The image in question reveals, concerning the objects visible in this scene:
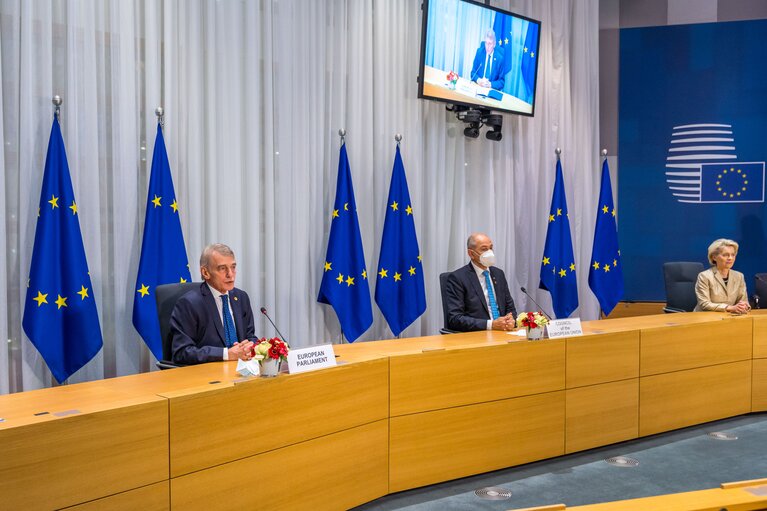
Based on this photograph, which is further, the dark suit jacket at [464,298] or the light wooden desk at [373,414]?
the dark suit jacket at [464,298]

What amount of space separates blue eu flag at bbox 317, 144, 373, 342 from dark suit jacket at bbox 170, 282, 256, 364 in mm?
1409

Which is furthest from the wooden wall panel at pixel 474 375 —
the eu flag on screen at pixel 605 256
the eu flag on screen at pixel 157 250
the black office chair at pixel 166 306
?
the eu flag on screen at pixel 605 256

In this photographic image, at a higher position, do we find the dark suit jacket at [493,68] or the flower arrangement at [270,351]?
the dark suit jacket at [493,68]

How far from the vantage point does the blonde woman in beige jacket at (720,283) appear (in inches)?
220

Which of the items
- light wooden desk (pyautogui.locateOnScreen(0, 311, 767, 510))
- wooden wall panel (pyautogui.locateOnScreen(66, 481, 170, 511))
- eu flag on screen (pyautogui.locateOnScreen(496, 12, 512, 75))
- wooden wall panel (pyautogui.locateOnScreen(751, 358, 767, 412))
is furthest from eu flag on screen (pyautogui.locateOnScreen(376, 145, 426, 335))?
wooden wall panel (pyautogui.locateOnScreen(66, 481, 170, 511))

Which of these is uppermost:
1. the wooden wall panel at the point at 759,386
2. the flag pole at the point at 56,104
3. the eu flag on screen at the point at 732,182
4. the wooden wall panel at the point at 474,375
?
the flag pole at the point at 56,104

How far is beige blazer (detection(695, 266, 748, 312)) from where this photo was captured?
5645 millimetres

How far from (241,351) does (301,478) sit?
623 millimetres

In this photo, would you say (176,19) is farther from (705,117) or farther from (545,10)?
(705,117)

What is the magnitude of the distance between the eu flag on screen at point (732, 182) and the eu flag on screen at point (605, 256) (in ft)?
3.28

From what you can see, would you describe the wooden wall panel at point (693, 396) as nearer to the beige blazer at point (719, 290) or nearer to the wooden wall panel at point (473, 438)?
the beige blazer at point (719, 290)

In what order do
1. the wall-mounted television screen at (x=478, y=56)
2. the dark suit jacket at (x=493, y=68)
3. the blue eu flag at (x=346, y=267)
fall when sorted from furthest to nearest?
1. the dark suit jacket at (x=493, y=68)
2. the wall-mounted television screen at (x=478, y=56)
3. the blue eu flag at (x=346, y=267)

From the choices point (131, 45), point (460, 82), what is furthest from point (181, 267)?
point (460, 82)

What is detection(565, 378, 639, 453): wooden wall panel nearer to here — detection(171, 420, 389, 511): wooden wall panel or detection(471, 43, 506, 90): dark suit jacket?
detection(171, 420, 389, 511): wooden wall panel
